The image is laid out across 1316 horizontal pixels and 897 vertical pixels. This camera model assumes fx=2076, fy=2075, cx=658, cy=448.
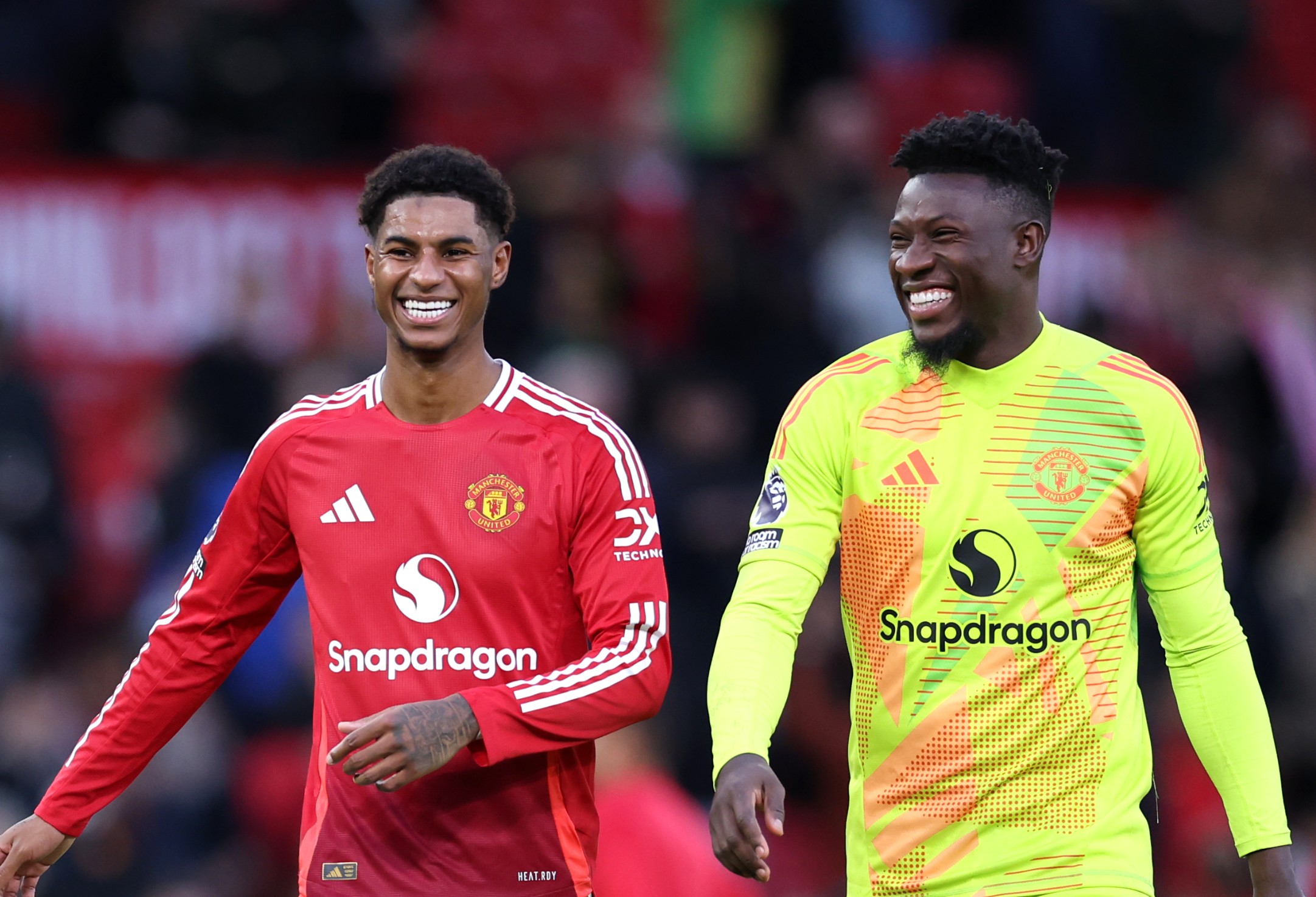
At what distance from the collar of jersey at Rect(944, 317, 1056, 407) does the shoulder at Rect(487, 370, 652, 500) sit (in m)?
0.82

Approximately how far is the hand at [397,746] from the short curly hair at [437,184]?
134 cm

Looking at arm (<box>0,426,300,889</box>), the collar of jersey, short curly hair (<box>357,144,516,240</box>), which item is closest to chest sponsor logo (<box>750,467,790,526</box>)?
the collar of jersey

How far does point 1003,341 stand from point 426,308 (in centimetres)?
143

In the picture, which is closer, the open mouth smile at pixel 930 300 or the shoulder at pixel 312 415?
the open mouth smile at pixel 930 300

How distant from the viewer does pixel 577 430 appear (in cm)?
525

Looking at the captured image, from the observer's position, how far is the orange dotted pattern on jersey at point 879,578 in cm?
482

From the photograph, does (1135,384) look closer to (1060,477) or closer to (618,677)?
(1060,477)

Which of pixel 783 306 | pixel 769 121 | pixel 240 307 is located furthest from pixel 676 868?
pixel 769 121

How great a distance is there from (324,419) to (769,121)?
21.4 feet

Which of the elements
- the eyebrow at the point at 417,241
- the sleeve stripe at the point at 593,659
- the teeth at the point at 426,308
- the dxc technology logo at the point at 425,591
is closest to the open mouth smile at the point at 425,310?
the teeth at the point at 426,308

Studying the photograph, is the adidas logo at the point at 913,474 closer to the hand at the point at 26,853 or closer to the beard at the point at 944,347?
the beard at the point at 944,347

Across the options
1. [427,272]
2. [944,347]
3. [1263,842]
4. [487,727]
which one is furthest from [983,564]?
[427,272]

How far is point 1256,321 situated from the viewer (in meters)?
10.5

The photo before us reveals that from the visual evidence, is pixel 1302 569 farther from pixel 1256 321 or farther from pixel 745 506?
pixel 745 506
